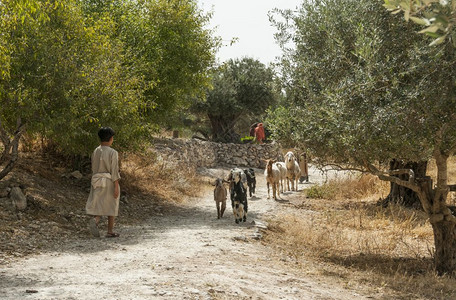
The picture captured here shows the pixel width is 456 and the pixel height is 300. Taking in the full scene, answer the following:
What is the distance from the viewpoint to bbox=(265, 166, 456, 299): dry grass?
8.54 m

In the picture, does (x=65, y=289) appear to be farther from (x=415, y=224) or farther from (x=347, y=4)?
(x=415, y=224)

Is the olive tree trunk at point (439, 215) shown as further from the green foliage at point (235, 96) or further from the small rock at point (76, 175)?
the green foliage at point (235, 96)

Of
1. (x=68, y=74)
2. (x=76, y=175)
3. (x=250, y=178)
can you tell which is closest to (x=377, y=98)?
(x=68, y=74)

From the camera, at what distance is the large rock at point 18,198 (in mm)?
10156

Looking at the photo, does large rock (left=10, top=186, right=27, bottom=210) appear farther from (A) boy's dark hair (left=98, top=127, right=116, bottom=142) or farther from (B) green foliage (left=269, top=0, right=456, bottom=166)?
(B) green foliage (left=269, top=0, right=456, bottom=166)

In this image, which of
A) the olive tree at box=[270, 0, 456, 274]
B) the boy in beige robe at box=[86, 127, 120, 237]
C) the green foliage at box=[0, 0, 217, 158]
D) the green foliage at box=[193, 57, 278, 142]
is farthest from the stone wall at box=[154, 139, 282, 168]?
the olive tree at box=[270, 0, 456, 274]

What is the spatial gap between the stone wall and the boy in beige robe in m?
10.5

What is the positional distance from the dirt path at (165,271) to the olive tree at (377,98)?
2.54 m

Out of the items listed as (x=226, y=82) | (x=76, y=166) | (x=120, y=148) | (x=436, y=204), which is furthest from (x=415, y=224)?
(x=226, y=82)

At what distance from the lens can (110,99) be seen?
10.8 metres

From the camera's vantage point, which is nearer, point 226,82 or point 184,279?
point 184,279

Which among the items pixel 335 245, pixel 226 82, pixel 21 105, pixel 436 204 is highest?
pixel 226 82

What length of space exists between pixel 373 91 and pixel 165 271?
4560mm

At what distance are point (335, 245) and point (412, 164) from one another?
220 inches
